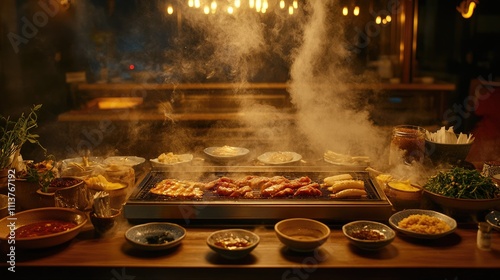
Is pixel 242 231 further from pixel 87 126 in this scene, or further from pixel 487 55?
pixel 487 55

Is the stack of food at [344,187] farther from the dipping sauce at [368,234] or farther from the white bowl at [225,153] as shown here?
the white bowl at [225,153]

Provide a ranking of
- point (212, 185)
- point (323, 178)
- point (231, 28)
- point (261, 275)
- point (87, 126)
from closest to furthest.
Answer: point (261, 275) → point (212, 185) → point (323, 178) → point (231, 28) → point (87, 126)

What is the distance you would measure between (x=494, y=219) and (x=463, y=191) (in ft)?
0.92

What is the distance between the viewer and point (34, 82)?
8.27 meters

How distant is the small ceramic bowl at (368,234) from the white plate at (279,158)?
1.45 metres

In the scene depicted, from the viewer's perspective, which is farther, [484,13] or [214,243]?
[484,13]

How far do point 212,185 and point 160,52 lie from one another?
665 centimetres

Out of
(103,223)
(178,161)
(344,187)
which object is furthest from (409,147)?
(103,223)

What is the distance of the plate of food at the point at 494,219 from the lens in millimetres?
3031

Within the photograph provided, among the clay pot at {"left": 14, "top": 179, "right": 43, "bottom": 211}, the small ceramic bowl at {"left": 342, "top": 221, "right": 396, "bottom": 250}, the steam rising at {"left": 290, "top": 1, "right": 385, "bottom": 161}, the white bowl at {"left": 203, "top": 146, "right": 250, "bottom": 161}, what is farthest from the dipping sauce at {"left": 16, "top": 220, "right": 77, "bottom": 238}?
the steam rising at {"left": 290, "top": 1, "right": 385, "bottom": 161}

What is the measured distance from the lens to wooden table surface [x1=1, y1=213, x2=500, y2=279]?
2623 millimetres

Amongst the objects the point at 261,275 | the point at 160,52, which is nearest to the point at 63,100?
the point at 160,52

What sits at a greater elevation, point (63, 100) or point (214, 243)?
point (63, 100)

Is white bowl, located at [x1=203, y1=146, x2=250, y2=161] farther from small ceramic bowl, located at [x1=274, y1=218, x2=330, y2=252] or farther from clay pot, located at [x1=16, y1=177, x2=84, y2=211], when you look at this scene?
small ceramic bowl, located at [x1=274, y1=218, x2=330, y2=252]
